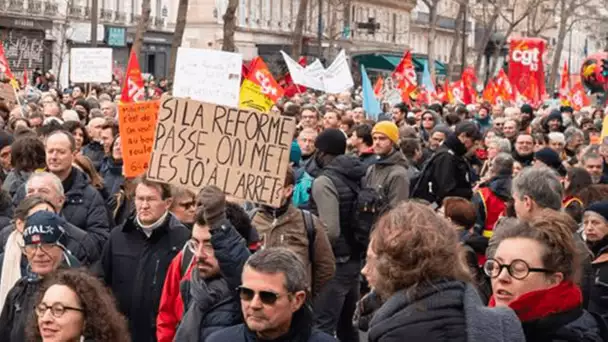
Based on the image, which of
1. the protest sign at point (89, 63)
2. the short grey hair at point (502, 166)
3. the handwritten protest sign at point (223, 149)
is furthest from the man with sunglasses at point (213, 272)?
the protest sign at point (89, 63)

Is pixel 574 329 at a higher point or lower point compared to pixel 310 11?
lower

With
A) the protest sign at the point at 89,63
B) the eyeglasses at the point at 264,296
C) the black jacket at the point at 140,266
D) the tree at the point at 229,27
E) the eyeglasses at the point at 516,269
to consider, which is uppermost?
the tree at the point at 229,27

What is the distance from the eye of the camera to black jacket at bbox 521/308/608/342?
16.4 ft

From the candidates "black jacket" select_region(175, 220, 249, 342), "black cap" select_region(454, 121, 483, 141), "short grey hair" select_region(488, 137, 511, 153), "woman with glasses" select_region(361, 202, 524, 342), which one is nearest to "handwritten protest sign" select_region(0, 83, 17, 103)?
"black cap" select_region(454, 121, 483, 141)

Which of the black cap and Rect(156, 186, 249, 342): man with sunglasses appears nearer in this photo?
Rect(156, 186, 249, 342): man with sunglasses

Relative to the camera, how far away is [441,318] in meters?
4.51

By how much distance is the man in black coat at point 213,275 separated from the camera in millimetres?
6000

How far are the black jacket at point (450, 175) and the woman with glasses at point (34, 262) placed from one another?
5938 mm

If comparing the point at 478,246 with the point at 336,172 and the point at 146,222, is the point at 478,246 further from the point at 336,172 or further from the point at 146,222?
the point at 336,172

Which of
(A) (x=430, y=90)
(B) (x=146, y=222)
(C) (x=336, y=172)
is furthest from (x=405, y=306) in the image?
(A) (x=430, y=90)

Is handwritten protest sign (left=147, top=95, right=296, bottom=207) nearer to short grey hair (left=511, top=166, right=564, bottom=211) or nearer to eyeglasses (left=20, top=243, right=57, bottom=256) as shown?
eyeglasses (left=20, top=243, right=57, bottom=256)

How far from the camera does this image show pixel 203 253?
6.15 metres

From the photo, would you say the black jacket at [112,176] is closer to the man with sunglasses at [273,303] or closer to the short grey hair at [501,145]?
the short grey hair at [501,145]

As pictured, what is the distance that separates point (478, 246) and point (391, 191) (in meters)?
3.57
